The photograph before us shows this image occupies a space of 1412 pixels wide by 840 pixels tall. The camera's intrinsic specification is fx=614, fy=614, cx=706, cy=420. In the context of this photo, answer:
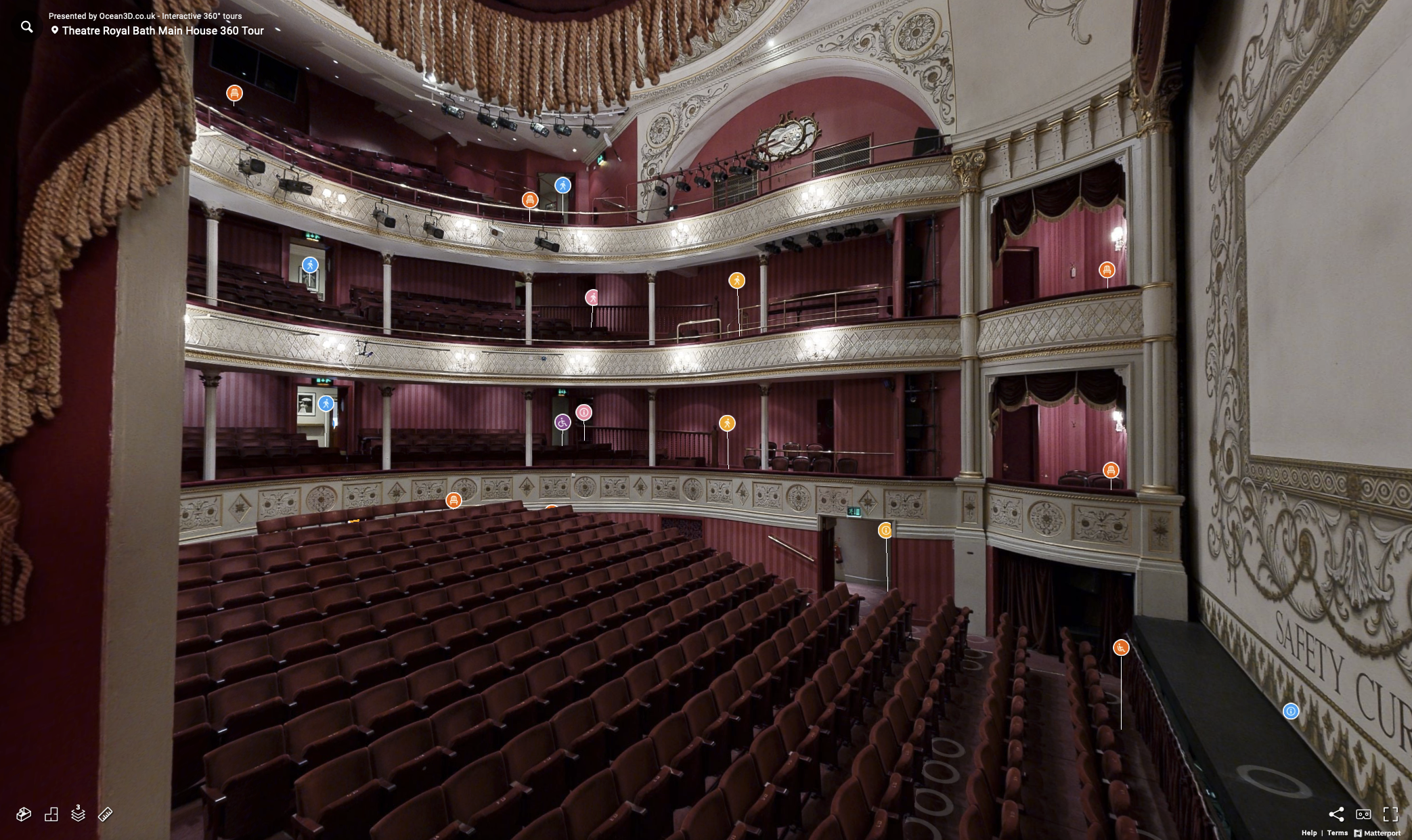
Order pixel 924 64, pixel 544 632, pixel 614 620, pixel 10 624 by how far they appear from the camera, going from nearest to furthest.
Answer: pixel 10 624 → pixel 544 632 → pixel 614 620 → pixel 924 64

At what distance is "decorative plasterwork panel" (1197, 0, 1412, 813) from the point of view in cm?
260

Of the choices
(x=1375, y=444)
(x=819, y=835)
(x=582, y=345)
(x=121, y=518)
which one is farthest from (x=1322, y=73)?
(x=582, y=345)

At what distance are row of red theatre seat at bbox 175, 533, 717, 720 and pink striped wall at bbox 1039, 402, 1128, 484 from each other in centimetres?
810

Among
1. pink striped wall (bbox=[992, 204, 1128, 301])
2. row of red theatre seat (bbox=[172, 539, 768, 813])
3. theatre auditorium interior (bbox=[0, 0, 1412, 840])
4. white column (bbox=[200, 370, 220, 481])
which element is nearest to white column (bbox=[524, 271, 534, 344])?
theatre auditorium interior (bbox=[0, 0, 1412, 840])

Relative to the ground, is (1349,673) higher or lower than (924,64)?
lower

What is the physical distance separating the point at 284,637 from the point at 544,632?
2.01 meters

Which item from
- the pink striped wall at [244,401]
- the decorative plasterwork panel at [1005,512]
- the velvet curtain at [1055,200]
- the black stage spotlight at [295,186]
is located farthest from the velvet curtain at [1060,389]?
the pink striped wall at [244,401]

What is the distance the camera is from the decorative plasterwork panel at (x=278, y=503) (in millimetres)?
9422

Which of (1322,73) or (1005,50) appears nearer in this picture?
(1322,73)

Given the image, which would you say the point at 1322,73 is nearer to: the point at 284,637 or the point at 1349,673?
the point at 1349,673

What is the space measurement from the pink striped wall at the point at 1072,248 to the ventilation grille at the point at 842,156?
3236 mm

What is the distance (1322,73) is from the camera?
3059mm

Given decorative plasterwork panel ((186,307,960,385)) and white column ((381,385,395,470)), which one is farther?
white column ((381,385,395,470))

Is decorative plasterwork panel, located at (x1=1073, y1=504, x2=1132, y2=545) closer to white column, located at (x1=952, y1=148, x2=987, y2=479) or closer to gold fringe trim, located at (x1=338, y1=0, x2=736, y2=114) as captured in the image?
white column, located at (x1=952, y1=148, x2=987, y2=479)
